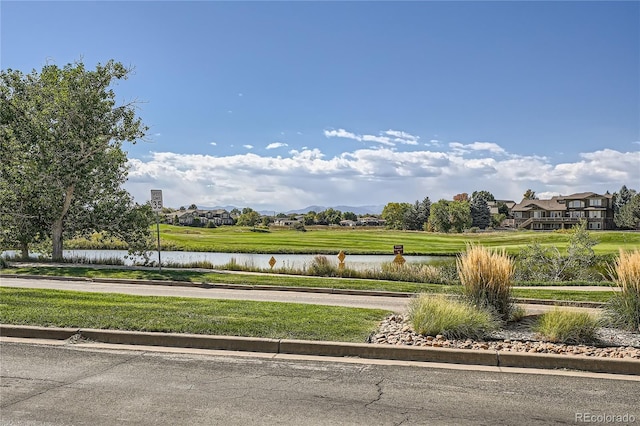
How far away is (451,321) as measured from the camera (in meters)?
8.21

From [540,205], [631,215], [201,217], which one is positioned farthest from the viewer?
[201,217]

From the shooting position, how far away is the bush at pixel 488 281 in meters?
9.60

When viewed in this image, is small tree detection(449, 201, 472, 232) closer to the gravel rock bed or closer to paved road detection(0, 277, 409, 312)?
paved road detection(0, 277, 409, 312)

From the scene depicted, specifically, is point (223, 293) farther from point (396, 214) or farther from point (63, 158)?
point (396, 214)

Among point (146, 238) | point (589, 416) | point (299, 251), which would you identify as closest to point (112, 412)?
point (589, 416)

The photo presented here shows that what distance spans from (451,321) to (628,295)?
3.41 metres

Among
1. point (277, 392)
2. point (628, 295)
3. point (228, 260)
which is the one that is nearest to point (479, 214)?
point (228, 260)

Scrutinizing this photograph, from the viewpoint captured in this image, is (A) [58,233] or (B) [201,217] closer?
(A) [58,233]

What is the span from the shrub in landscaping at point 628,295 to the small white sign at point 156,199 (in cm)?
1557

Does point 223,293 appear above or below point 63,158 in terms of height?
below

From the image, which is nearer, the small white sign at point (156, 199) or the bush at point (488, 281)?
the bush at point (488, 281)

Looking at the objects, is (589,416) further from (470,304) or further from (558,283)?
(558,283)

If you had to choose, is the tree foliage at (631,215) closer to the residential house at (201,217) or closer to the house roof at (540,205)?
the house roof at (540,205)

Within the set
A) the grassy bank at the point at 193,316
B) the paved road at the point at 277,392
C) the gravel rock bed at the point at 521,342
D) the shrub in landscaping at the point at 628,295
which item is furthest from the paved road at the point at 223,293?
the paved road at the point at 277,392
